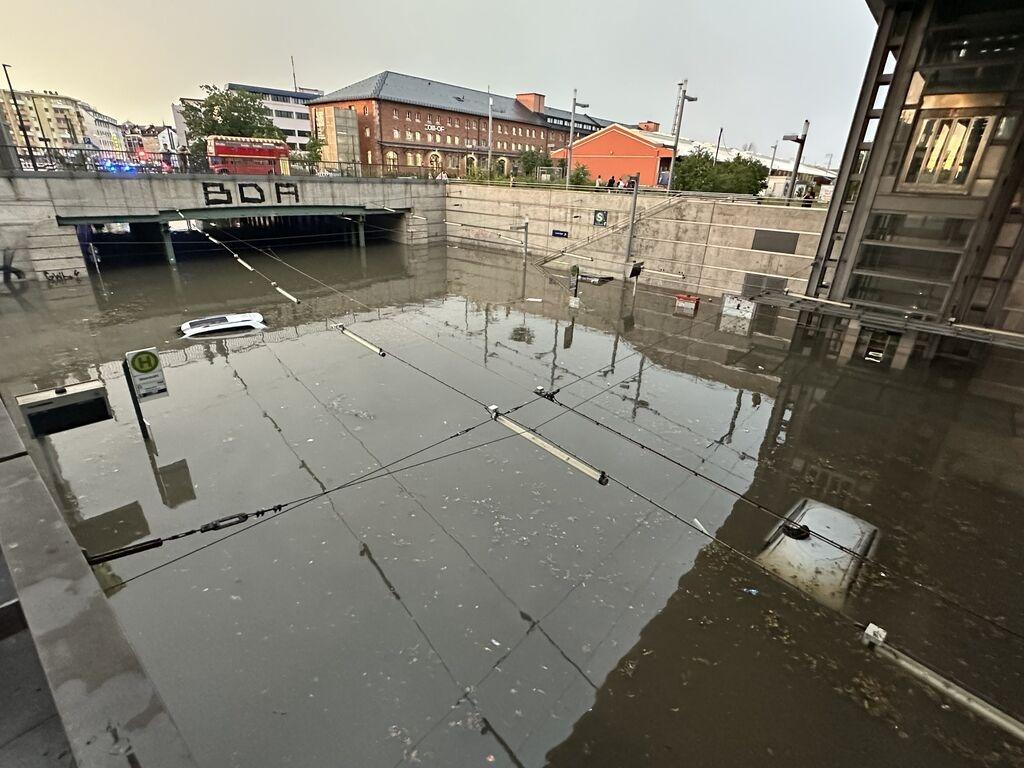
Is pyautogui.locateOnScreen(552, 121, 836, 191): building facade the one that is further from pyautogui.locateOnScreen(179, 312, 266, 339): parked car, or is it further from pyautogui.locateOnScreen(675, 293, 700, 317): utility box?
pyautogui.locateOnScreen(179, 312, 266, 339): parked car

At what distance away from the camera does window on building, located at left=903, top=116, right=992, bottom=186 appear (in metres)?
13.1

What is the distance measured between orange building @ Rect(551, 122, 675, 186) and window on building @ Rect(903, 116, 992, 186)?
3509 cm

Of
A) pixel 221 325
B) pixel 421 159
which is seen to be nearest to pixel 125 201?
pixel 221 325

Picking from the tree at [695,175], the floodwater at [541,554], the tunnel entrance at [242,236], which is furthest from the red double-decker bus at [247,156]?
the tree at [695,175]

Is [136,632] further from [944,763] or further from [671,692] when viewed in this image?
[944,763]

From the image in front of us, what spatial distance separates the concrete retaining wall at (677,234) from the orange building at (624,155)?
21.4 m

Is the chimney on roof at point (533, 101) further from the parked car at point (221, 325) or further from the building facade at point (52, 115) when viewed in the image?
the building facade at point (52, 115)

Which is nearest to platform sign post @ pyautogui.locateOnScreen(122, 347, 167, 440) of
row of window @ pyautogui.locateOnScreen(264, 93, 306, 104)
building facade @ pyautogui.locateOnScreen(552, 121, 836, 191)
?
building facade @ pyautogui.locateOnScreen(552, 121, 836, 191)

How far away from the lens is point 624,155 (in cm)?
4747

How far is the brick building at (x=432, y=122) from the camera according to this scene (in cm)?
5769

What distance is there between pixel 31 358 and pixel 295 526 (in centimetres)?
1210

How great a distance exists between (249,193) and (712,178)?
32647 mm

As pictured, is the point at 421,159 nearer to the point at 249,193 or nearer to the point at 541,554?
the point at 249,193

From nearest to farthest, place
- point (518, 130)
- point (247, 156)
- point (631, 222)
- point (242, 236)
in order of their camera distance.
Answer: point (631, 222) < point (247, 156) < point (242, 236) < point (518, 130)
